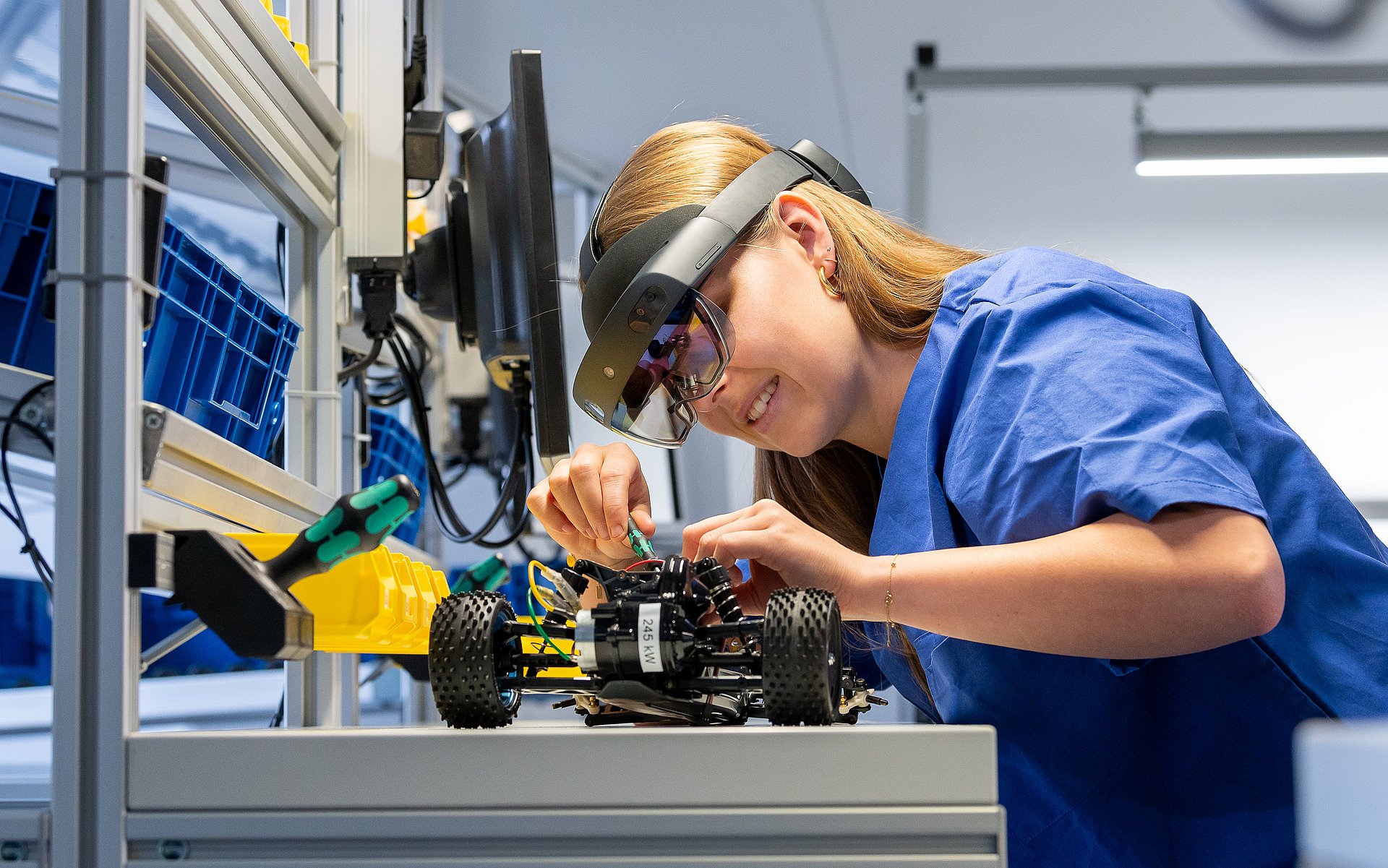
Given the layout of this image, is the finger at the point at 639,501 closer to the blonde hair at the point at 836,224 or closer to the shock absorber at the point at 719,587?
the blonde hair at the point at 836,224

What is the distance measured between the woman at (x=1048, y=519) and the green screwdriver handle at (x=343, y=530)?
225mm

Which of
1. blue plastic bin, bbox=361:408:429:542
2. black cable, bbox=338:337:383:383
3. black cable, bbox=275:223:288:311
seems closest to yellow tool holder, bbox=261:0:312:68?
black cable, bbox=275:223:288:311

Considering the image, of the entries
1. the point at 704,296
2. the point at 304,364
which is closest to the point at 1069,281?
the point at 704,296

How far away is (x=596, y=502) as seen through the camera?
3.69 ft

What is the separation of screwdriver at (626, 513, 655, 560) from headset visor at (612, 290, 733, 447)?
0.09m

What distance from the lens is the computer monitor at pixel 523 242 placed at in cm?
114

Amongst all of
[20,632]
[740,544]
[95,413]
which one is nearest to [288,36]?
[95,413]

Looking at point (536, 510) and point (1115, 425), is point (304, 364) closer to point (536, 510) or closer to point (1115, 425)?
point (536, 510)

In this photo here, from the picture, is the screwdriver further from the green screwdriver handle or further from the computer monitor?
the green screwdriver handle

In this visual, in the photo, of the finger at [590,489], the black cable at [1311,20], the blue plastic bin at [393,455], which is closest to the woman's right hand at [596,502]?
the finger at [590,489]

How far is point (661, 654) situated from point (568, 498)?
0.48 meters

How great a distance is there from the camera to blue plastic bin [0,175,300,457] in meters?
0.98

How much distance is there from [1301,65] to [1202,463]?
364cm

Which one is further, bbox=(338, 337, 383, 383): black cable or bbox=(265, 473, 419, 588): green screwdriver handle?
bbox=(338, 337, 383, 383): black cable
